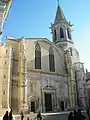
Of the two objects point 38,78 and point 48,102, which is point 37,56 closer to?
point 38,78

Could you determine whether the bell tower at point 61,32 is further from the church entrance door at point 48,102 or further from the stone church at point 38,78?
the church entrance door at point 48,102

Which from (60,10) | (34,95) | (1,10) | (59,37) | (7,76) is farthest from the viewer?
(60,10)

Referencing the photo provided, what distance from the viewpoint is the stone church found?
21078 mm

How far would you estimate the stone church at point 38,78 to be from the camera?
69.2 ft

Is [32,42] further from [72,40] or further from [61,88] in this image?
[72,40]

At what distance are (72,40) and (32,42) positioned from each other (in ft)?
41.8

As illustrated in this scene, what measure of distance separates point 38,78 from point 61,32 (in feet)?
52.0

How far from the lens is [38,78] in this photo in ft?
79.5

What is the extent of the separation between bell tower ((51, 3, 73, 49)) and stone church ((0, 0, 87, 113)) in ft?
5.38

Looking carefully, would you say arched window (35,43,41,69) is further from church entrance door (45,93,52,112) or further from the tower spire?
the tower spire

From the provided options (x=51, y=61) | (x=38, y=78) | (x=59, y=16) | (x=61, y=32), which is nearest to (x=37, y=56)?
(x=51, y=61)

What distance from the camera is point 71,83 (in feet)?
91.8

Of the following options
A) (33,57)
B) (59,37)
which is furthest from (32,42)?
(59,37)

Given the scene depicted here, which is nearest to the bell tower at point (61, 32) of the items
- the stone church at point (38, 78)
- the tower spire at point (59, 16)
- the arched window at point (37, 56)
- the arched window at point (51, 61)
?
the tower spire at point (59, 16)
